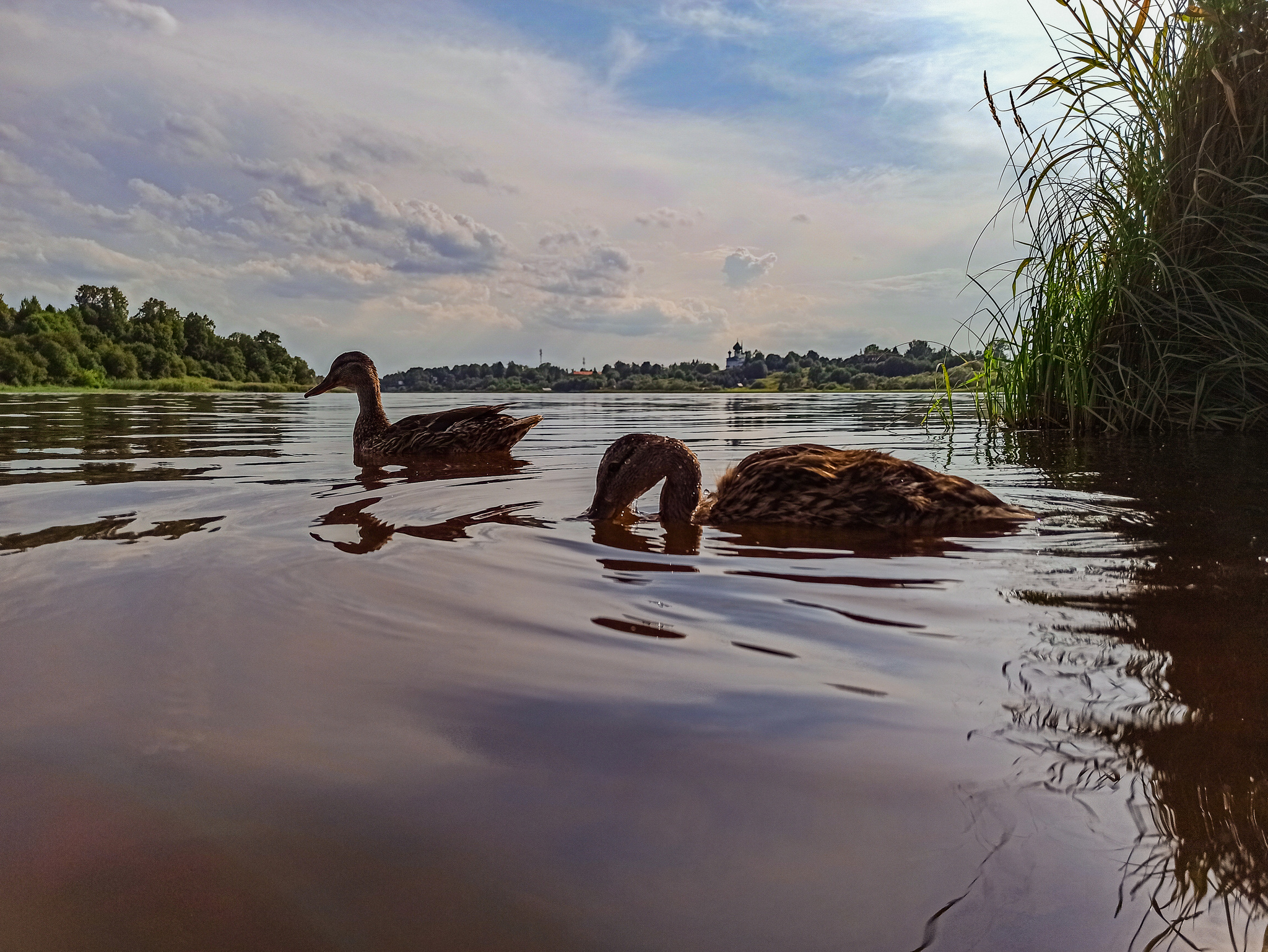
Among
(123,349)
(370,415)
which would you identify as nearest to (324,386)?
(370,415)

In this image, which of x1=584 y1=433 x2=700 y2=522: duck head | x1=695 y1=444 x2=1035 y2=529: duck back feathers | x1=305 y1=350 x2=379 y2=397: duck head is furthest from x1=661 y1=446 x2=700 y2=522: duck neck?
x1=305 y1=350 x2=379 y2=397: duck head

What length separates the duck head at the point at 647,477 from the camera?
597cm

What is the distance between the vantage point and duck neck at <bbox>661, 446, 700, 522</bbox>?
6.05 metres

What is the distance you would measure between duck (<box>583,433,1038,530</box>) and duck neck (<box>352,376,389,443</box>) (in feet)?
20.2

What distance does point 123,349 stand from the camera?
2837 inches

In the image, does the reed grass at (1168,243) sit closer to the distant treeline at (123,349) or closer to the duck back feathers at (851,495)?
the duck back feathers at (851,495)

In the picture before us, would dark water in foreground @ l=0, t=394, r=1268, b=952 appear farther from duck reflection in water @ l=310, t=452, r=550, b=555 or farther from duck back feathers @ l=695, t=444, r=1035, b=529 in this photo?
duck back feathers @ l=695, t=444, r=1035, b=529

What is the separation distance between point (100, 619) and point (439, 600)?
3.89 ft

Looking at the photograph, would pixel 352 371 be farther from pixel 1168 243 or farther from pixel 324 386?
pixel 1168 243

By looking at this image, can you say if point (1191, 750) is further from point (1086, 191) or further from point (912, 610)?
point (1086, 191)

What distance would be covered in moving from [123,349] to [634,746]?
82.6 meters

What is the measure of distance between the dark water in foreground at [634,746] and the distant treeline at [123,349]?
67.2 metres

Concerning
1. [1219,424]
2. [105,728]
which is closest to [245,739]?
[105,728]

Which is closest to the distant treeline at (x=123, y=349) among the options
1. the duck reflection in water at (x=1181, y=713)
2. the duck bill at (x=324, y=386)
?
the duck bill at (x=324, y=386)
